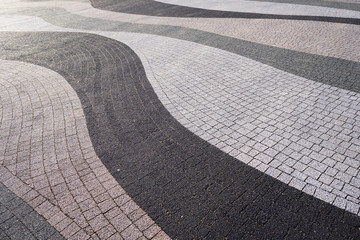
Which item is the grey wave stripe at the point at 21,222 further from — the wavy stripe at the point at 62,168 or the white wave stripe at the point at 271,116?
the white wave stripe at the point at 271,116

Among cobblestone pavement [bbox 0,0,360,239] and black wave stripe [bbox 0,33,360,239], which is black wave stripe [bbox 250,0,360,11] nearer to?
cobblestone pavement [bbox 0,0,360,239]

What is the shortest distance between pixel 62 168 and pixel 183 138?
7.31 ft

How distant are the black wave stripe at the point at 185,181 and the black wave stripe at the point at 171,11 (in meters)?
7.99

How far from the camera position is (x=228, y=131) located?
5410 mm

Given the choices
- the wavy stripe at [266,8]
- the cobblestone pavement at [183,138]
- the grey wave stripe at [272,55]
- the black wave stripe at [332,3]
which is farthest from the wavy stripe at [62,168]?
the black wave stripe at [332,3]

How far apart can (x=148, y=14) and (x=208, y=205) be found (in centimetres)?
1266

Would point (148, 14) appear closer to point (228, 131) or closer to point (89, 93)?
point (89, 93)

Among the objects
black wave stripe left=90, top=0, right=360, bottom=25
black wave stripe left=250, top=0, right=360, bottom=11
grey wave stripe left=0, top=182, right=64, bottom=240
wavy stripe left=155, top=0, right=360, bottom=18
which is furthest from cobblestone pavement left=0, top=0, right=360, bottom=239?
black wave stripe left=250, top=0, right=360, bottom=11

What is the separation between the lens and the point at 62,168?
185 inches

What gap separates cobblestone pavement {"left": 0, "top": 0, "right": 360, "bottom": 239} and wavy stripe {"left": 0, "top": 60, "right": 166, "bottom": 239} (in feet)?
0.07

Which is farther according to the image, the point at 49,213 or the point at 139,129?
the point at 139,129

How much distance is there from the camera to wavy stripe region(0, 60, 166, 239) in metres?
3.75

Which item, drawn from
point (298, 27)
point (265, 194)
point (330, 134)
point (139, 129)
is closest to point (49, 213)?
point (139, 129)

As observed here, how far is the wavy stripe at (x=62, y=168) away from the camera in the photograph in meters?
3.75
